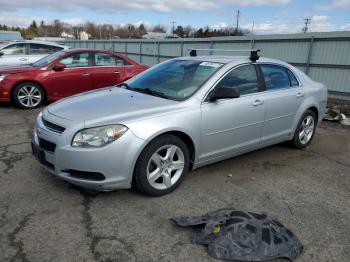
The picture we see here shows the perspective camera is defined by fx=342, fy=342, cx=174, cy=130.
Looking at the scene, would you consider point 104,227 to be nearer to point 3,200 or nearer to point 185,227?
point 185,227

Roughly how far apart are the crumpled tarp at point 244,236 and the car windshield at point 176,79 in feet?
4.80

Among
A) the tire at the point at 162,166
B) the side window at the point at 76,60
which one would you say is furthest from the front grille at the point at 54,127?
the side window at the point at 76,60

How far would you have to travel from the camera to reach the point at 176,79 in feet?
14.3

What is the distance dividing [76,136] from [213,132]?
158cm

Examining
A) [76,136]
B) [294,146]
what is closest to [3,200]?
[76,136]

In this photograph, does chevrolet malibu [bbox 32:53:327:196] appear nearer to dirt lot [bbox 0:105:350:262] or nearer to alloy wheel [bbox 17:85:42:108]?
dirt lot [bbox 0:105:350:262]

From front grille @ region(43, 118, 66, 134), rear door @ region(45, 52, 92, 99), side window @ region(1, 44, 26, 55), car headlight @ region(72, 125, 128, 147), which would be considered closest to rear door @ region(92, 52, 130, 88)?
rear door @ region(45, 52, 92, 99)

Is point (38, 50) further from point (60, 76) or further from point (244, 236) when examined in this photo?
point (244, 236)

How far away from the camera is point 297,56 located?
10.6 meters

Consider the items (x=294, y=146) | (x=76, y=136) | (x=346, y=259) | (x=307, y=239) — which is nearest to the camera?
(x=346, y=259)

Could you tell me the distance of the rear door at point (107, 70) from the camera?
8844mm

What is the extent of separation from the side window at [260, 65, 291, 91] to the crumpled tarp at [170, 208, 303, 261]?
220cm

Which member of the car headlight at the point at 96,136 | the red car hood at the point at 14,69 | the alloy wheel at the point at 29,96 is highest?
the red car hood at the point at 14,69

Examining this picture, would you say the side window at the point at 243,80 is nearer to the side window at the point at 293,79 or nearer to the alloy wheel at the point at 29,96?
the side window at the point at 293,79
